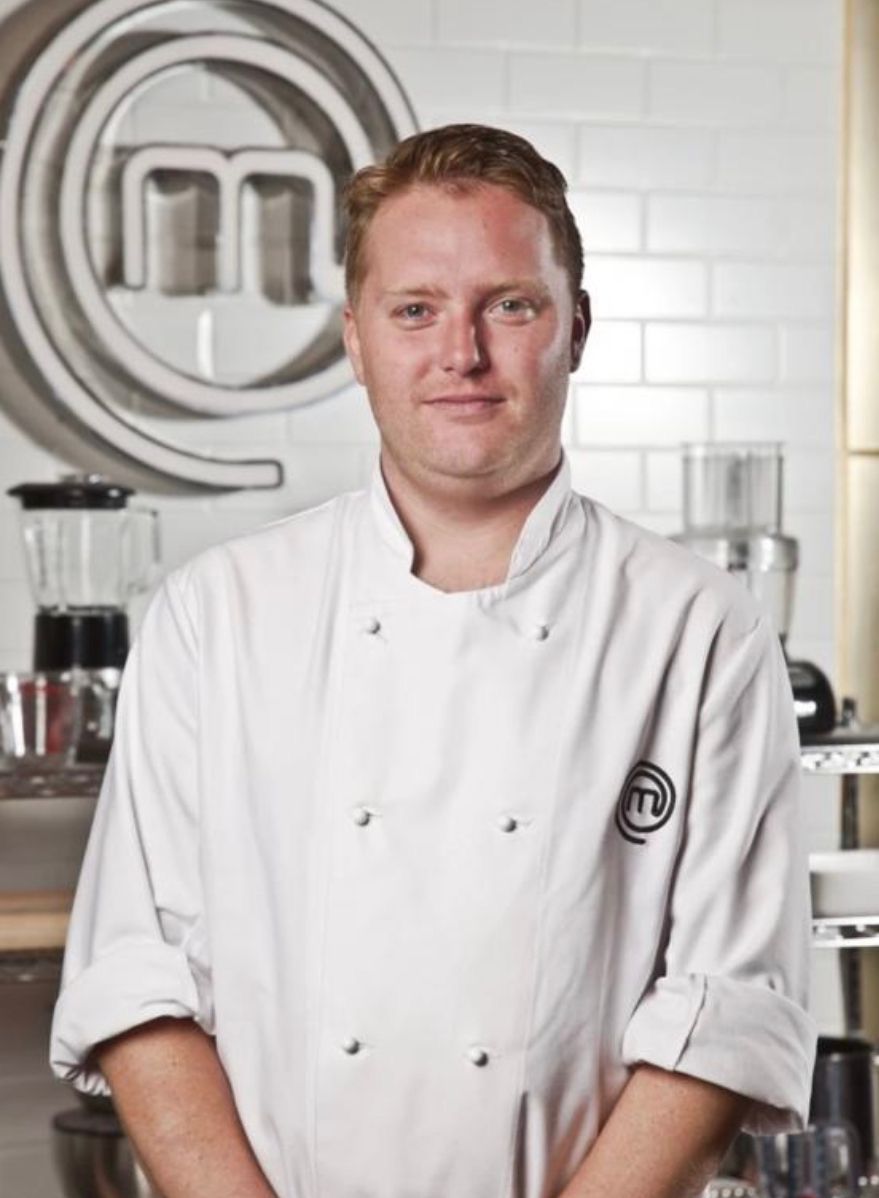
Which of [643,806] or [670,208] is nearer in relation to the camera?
[643,806]

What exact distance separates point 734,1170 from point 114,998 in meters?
2.02

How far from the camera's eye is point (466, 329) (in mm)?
1843

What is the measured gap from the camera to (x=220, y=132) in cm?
371

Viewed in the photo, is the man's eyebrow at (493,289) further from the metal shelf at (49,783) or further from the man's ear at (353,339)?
the metal shelf at (49,783)

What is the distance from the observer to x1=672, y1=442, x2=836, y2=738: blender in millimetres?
3557

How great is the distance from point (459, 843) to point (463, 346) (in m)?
0.44

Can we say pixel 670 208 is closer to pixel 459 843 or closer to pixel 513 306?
pixel 513 306

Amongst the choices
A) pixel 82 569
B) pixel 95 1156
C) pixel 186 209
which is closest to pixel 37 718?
pixel 82 569

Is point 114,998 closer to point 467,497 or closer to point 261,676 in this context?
point 261,676

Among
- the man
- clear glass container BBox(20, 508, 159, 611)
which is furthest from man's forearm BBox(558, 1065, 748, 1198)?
clear glass container BBox(20, 508, 159, 611)

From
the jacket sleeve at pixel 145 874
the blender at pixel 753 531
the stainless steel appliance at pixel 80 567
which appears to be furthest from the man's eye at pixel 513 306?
the blender at pixel 753 531

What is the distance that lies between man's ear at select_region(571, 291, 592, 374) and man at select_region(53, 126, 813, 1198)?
0.02 meters

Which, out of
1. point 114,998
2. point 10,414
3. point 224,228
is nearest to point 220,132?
point 224,228

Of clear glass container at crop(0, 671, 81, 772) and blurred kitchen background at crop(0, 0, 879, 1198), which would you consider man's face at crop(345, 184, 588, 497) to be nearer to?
clear glass container at crop(0, 671, 81, 772)
